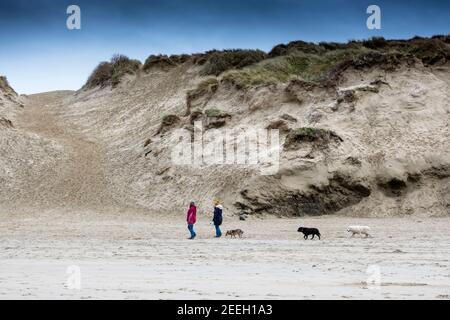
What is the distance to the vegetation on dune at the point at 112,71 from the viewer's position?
5262 cm

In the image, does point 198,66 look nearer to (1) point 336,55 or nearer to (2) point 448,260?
(1) point 336,55

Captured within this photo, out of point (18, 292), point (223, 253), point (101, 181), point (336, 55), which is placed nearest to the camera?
point (18, 292)

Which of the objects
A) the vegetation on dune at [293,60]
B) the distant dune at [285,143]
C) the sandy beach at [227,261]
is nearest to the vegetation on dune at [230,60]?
the vegetation on dune at [293,60]

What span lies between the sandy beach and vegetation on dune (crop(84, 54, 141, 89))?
1205 inches

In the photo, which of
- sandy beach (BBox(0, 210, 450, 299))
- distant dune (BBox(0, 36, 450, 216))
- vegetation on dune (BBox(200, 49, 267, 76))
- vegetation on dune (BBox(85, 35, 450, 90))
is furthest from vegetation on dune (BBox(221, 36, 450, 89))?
sandy beach (BBox(0, 210, 450, 299))

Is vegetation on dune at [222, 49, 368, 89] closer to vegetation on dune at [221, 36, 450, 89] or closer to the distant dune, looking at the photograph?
vegetation on dune at [221, 36, 450, 89]

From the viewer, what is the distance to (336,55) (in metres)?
43.0

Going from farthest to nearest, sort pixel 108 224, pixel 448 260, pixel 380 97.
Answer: pixel 380 97 < pixel 108 224 < pixel 448 260

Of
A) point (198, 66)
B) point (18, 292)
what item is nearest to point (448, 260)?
point (18, 292)

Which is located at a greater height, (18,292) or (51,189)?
(51,189)
